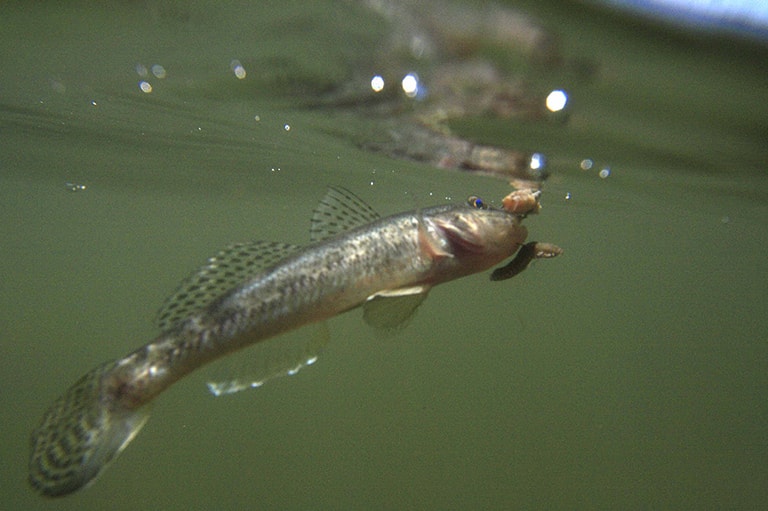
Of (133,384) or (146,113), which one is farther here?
(146,113)

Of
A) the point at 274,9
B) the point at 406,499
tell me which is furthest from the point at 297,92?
the point at 406,499

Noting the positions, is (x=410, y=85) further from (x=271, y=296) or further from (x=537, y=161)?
(x=537, y=161)

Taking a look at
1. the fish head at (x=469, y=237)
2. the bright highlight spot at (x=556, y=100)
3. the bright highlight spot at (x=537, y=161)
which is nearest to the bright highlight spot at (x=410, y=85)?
the bright highlight spot at (x=556, y=100)

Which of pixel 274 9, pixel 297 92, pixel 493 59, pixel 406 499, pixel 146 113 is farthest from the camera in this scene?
pixel 406 499

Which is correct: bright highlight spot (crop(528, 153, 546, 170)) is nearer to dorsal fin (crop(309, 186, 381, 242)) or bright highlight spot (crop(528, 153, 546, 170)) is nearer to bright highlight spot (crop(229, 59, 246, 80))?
bright highlight spot (crop(229, 59, 246, 80))

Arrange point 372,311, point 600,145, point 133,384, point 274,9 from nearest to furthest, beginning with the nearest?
point 133,384 → point 372,311 → point 274,9 → point 600,145

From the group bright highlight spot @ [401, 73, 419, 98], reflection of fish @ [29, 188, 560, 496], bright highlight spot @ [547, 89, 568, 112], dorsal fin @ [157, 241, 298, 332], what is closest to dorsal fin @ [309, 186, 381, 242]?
reflection of fish @ [29, 188, 560, 496]

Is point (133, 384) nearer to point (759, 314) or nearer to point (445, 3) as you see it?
point (445, 3)
